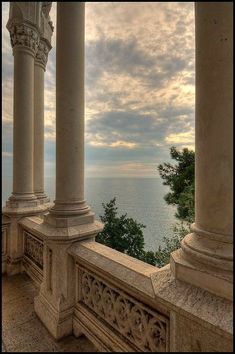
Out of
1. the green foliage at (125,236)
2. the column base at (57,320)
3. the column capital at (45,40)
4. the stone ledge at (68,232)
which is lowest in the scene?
the green foliage at (125,236)

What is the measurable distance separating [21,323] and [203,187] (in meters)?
5.25

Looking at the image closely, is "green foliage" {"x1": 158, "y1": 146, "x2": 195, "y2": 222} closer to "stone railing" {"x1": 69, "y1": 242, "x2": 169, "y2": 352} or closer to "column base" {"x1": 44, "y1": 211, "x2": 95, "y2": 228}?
"column base" {"x1": 44, "y1": 211, "x2": 95, "y2": 228}

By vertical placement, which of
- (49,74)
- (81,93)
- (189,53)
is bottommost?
(81,93)

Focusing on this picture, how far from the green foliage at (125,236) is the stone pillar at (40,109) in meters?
22.6

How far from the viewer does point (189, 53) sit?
598 cm

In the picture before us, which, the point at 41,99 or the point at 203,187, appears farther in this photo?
the point at 41,99

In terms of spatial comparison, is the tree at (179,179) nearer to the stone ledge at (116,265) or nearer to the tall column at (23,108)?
the tall column at (23,108)

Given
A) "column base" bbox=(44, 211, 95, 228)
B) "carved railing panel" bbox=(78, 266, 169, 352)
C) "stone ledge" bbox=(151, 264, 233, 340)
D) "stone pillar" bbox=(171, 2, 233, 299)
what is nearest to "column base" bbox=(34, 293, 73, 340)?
"carved railing panel" bbox=(78, 266, 169, 352)

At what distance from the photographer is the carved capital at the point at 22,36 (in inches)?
323

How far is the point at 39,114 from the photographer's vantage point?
10172 millimetres

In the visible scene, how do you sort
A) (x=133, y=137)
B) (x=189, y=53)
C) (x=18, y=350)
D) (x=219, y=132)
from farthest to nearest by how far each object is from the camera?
(x=133, y=137), (x=189, y=53), (x=18, y=350), (x=219, y=132)

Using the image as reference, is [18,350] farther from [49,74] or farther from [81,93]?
[49,74]

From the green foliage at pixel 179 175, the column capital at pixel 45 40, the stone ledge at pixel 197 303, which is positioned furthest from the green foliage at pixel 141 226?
the stone ledge at pixel 197 303

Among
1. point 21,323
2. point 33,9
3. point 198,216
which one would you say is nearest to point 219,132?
point 198,216
